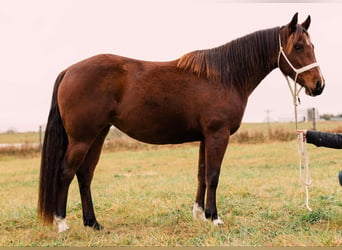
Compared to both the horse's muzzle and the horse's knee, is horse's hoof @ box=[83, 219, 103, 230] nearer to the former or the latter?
the horse's knee

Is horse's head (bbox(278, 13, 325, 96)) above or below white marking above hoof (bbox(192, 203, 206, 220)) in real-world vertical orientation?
above

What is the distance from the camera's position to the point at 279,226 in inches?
169

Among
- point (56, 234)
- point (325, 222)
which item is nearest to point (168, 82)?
point (56, 234)

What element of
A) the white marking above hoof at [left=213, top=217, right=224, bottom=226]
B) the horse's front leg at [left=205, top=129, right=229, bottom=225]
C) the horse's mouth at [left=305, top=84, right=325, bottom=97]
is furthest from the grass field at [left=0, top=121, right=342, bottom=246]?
the horse's mouth at [left=305, top=84, right=325, bottom=97]

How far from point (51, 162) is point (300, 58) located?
3.65m

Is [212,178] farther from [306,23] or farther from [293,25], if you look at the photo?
[306,23]

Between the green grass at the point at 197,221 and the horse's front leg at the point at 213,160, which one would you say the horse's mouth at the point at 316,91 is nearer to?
the horse's front leg at the point at 213,160

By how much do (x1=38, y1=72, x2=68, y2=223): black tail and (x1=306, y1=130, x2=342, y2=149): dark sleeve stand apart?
323 centimetres

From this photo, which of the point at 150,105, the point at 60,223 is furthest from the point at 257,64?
the point at 60,223

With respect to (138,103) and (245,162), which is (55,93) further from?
(245,162)

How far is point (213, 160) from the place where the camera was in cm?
436

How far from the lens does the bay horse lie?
14.2ft

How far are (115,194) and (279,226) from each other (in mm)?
3922

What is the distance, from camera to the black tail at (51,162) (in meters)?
4.33
